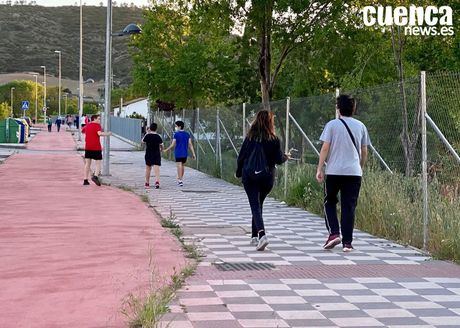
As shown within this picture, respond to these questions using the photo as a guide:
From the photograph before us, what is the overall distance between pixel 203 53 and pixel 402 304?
2601 cm

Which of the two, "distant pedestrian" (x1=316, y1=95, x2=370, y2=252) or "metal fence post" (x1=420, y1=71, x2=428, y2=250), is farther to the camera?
"metal fence post" (x1=420, y1=71, x2=428, y2=250)

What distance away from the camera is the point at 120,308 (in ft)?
20.1

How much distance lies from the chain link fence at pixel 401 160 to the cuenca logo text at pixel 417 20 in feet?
10.3

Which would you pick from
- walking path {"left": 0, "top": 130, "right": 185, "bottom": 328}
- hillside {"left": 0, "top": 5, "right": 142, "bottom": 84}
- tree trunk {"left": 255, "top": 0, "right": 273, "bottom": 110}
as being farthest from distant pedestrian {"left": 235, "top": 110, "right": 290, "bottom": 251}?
hillside {"left": 0, "top": 5, "right": 142, "bottom": 84}

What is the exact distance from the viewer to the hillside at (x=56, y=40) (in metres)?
168

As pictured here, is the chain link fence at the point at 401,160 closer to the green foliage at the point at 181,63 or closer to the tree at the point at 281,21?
the tree at the point at 281,21

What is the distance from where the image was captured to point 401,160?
11.3 meters

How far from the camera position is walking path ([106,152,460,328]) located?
5.89m

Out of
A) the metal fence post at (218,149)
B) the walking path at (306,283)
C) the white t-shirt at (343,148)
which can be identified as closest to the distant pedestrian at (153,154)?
the metal fence post at (218,149)

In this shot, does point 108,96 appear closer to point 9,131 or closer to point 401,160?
point 401,160

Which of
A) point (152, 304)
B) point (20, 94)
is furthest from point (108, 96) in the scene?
point (20, 94)

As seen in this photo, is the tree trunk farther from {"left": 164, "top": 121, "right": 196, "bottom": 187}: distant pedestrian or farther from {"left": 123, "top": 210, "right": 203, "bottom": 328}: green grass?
{"left": 123, "top": 210, "right": 203, "bottom": 328}: green grass

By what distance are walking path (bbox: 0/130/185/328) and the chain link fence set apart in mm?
3007

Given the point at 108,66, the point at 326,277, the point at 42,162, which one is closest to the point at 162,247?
the point at 326,277
